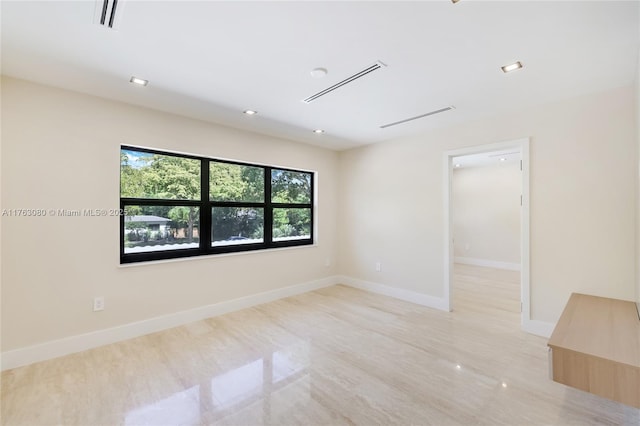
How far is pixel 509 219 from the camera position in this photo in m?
6.45

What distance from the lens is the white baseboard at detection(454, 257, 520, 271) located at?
633 cm

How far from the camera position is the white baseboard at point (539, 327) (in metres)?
2.97

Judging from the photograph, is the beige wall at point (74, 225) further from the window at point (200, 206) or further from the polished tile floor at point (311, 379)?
the polished tile floor at point (311, 379)

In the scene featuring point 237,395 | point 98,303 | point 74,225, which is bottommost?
point 237,395

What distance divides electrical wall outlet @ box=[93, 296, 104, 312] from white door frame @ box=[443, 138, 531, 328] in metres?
4.03

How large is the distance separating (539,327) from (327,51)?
3491 mm

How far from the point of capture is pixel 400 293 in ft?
14.1

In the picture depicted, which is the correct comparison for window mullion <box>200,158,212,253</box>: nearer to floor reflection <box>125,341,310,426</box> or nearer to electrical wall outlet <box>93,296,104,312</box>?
Result: electrical wall outlet <box>93,296,104,312</box>

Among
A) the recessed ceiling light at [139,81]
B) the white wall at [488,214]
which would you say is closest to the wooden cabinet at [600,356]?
the recessed ceiling light at [139,81]

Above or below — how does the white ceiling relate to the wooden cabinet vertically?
above

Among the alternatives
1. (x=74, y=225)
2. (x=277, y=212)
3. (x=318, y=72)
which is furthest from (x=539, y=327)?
(x=74, y=225)

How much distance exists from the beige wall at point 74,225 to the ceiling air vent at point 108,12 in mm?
1399

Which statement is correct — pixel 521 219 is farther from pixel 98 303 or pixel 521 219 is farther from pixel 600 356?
pixel 98 303

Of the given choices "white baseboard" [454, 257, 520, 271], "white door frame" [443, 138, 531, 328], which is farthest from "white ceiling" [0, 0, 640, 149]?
"white baseboard" [454, 257, 520, 271]
